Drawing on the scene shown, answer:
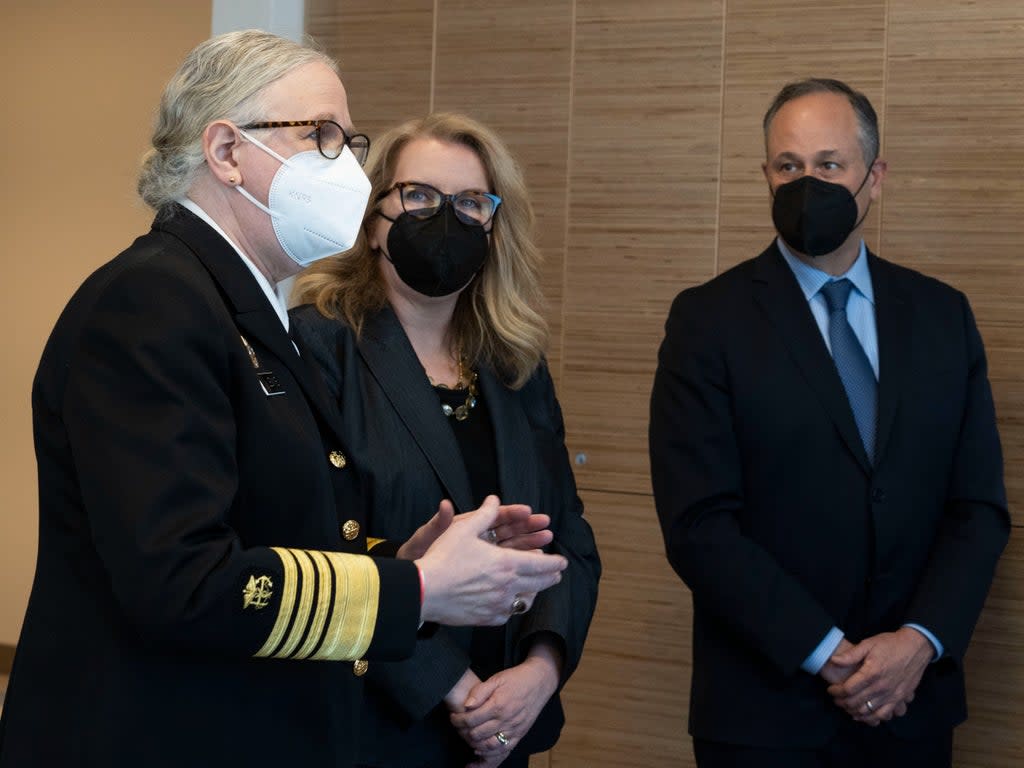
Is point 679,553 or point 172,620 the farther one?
point 679,553

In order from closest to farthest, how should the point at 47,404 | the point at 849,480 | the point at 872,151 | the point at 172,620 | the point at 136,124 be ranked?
the point at 172,620 < the point at 47,404 < the point at 849,480 < the point at 872,151 < the point at 136,124

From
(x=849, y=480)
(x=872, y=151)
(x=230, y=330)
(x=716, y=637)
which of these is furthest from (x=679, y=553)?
(x=230, y=330)

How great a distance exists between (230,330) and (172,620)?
381 millimetres

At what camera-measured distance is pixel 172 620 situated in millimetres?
1487

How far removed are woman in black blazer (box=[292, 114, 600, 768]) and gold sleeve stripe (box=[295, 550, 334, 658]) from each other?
0.53 m

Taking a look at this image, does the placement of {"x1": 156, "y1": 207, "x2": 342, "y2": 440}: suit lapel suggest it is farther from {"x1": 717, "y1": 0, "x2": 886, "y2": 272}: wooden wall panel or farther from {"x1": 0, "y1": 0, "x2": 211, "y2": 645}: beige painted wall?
{"x1": 0, "y1": 0, "x2": 211, "y2": 645}: beige painted wall

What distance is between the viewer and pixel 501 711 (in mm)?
2328

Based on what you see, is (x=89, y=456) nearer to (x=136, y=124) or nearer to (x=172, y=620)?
(x=172, y=620)

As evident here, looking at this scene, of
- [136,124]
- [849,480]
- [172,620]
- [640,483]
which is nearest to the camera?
[172,620]

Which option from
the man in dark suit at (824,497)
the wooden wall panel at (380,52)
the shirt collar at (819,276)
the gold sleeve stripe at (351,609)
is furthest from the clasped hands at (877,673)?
the wooden wall panel at (380,52)

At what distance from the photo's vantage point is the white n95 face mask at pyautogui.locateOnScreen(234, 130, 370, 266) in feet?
5.94

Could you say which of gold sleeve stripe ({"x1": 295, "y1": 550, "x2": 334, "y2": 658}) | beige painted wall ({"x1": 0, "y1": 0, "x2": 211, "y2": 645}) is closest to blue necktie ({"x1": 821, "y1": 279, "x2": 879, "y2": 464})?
gold sleeve stripe ({"x1": 295, "y1": 550, "x2": 334, "y2": 658})

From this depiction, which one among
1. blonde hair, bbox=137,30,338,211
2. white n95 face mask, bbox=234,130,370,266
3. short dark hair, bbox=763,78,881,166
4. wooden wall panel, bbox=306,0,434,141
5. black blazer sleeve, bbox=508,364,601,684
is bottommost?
black blazer sleeve, bbox=508,364,601,684

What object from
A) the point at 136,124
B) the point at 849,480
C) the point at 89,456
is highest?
the point at 136,124
